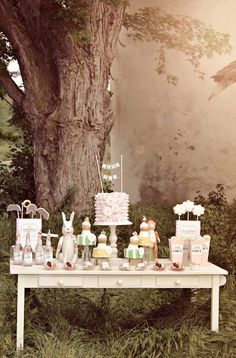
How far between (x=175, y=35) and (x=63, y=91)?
91.3 inches

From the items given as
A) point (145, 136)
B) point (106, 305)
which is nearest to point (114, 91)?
point (145, 136)

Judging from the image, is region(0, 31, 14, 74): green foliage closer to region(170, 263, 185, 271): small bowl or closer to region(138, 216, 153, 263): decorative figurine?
region(138, 216, 153, 263): decorative figurine

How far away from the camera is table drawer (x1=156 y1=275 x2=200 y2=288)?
479 cm

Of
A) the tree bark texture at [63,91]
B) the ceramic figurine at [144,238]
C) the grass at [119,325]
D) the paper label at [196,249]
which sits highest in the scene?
the tree bark texture at [63,91]

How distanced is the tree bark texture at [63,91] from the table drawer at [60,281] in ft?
12.2

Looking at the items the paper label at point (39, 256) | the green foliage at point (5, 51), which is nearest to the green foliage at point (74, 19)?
the green foliage at point (5, 51)

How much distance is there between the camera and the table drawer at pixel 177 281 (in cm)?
479

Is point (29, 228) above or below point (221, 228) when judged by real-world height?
above

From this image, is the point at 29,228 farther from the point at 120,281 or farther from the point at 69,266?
the point at 120,281

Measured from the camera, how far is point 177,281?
189 inches

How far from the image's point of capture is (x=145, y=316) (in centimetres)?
550

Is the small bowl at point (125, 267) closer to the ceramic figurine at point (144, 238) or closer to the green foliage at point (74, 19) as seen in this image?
the ceramic figurine at point (144, 238)

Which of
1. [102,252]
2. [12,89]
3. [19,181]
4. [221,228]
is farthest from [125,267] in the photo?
[19,181]

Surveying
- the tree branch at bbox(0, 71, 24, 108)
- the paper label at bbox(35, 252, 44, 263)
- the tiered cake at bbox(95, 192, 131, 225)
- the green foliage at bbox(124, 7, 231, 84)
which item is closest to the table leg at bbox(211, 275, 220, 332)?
the tiered cake at bbox(95, 192, 131, 225)
